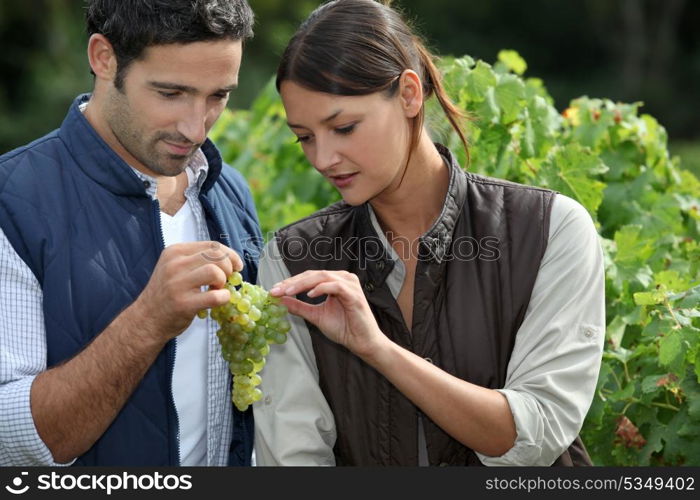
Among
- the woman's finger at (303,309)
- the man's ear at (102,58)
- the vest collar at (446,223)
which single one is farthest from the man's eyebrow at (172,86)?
the vest collar at (446,223)

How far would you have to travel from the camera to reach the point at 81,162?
285 cm

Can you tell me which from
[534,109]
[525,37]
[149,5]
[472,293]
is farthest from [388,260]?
[525,37]

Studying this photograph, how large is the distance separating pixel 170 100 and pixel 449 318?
0.93 m

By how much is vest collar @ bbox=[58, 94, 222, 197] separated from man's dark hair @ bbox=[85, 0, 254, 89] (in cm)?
15

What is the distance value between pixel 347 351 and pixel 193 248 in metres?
0.58

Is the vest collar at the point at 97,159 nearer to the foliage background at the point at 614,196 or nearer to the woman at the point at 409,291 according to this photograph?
the woman at the point at 409,291

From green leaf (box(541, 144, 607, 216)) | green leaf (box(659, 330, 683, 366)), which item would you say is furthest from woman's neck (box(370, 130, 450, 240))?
green leaf (box(541, 144, 607, 216))

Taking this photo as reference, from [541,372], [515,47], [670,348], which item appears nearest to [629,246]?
[670,348]

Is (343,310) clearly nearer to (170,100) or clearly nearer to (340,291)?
(340,291)

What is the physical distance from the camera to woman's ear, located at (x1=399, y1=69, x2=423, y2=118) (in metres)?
2.93

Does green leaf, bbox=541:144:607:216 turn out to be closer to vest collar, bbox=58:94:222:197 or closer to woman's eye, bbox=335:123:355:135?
woman's eye, bbox=335:123:355:135

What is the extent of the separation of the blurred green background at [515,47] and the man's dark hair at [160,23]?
13936mm

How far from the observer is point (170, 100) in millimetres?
2840

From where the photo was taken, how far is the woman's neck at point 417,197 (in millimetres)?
3010
